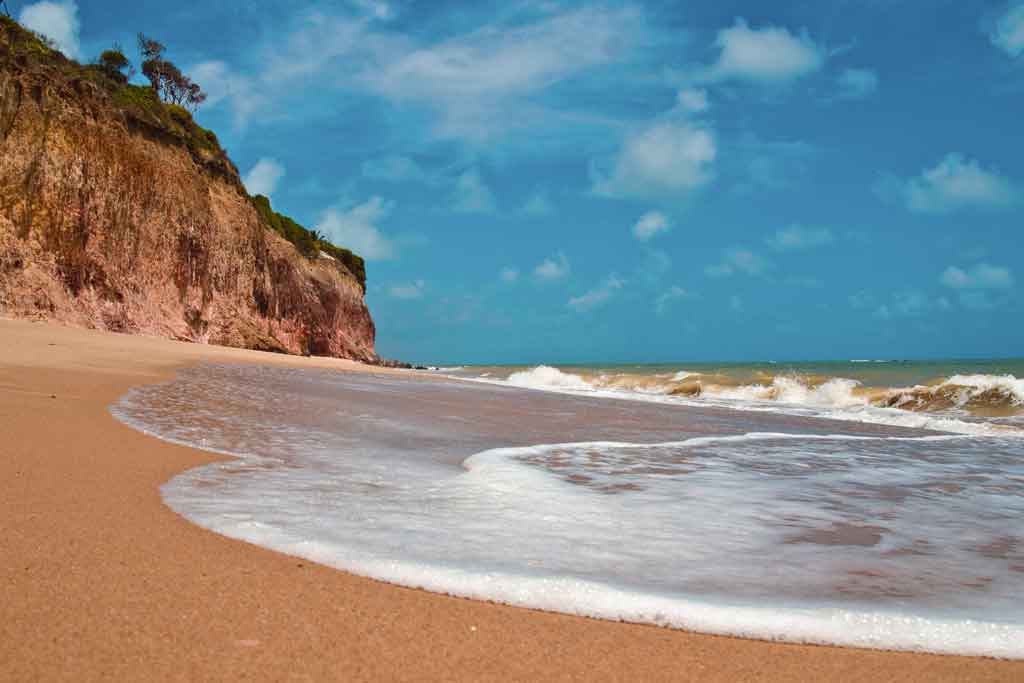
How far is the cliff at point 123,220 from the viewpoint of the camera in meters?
18.3

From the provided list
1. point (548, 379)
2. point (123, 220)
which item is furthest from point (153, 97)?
point (548, 379)

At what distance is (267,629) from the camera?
1.69 m

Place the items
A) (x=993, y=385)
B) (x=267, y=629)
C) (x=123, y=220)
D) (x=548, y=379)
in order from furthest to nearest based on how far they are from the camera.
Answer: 1. (x=548, y=379)
2. (x=123, y=220)
3. (x=993, y=385)
4. (x=267, y=629)

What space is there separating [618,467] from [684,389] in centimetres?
1929

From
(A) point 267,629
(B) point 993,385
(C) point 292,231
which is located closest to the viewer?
(A) point 267,629

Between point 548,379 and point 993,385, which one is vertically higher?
point 993,385

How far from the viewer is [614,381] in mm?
29922

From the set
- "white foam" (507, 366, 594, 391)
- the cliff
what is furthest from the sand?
"white foam" (507, 366, 594, 391)

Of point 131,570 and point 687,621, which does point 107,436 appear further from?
point 687,621

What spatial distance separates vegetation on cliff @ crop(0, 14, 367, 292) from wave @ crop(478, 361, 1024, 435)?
1661 cm

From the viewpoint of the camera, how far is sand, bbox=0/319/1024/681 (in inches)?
59.9

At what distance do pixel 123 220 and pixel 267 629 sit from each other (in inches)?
917

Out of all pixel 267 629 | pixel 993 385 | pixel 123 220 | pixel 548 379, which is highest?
pixel 123 220

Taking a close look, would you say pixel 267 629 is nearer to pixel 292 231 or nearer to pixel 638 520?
pixel 638 520
